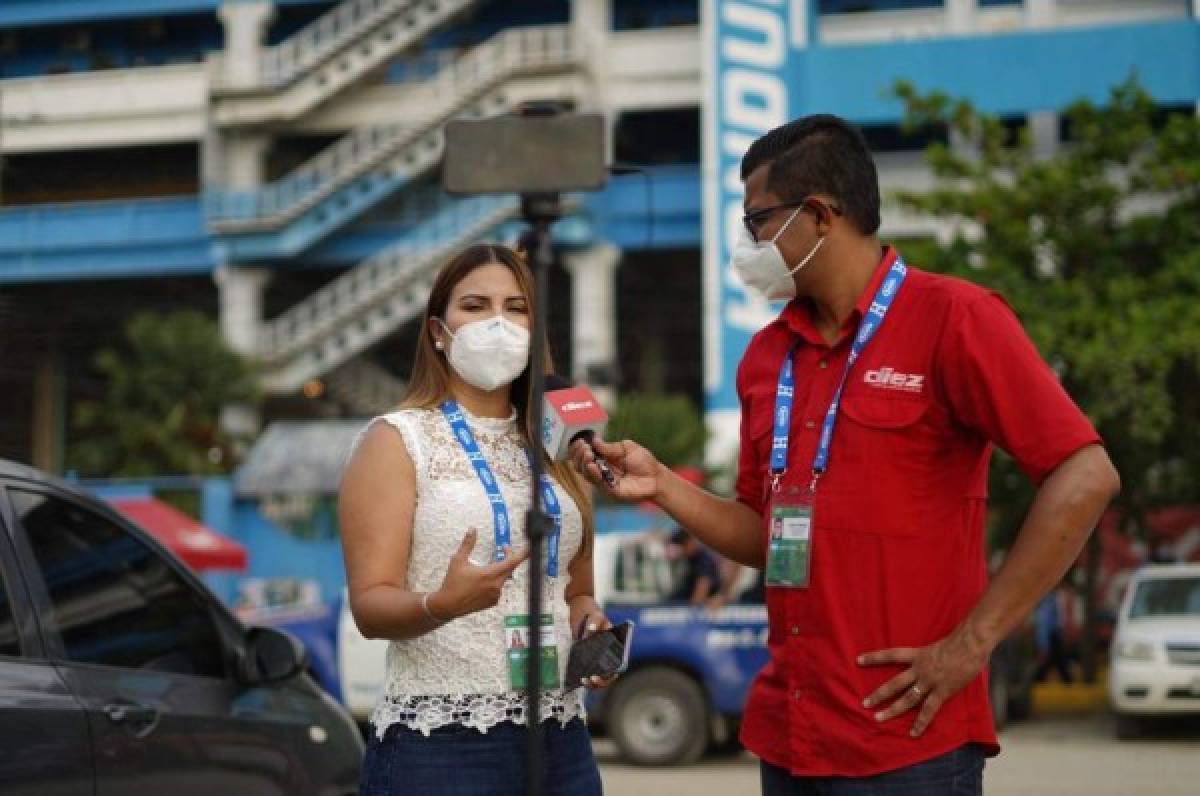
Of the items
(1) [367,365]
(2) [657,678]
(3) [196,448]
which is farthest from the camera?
(1) [367,365]

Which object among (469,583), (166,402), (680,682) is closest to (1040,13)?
(166,402)

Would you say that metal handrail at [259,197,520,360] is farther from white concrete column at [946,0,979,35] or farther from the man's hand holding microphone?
the man's hand holding microphone

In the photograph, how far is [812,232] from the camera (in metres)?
3.64

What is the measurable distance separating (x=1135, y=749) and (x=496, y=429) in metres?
13.6

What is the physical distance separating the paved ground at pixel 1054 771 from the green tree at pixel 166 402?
57.5 ft

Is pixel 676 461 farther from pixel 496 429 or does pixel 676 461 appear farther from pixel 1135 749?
pixel 496 429

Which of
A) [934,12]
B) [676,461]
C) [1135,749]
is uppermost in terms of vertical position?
[934,12]

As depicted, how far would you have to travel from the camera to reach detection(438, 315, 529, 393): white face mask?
3.92 m

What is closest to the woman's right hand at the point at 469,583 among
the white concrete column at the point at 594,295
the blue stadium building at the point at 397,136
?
the blue stadium building at the point at 397,136

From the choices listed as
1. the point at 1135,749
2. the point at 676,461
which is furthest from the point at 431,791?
the point at 676,461

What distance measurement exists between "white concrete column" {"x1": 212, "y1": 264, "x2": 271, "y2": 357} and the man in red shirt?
32.9 metres

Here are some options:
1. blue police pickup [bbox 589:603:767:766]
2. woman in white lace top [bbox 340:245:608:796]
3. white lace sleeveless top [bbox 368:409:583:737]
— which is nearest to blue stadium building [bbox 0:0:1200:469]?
blue police pickup [bbox 589:603:767:766]

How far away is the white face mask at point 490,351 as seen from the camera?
12.8 feet

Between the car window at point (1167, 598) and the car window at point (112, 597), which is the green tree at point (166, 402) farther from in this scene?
the car window at point (112, 597)
